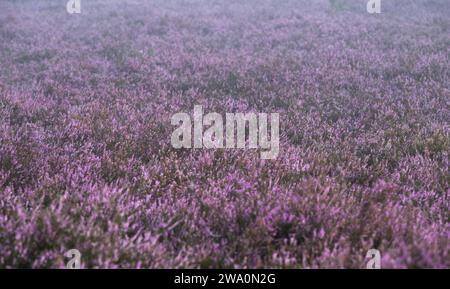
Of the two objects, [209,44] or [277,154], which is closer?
[277,154]

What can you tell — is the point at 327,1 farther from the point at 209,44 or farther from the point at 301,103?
the point at 301,103

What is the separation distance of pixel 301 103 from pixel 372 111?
114 centimetres

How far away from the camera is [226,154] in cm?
488

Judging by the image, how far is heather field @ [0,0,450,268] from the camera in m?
3.08

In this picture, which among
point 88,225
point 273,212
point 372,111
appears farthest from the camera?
point 372,111

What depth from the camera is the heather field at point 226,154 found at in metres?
3.08

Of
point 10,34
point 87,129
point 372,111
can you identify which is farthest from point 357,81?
point 10,34
